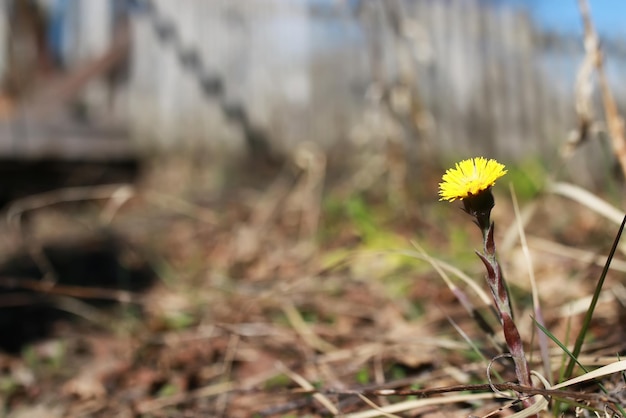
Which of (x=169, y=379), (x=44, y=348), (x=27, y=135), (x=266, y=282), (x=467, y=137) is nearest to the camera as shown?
(x=169, y=379)

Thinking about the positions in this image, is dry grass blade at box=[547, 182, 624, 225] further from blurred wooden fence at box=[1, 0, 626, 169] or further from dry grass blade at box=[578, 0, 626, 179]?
blurred wooden fence at box=[1, 0, 626, 169]

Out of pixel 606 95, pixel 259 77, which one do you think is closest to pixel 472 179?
pixel 606 95

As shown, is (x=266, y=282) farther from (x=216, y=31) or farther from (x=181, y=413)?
(x=216, y=31)

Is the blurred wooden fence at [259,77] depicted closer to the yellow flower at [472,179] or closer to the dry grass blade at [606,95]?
the dry grass blade at [606,95]

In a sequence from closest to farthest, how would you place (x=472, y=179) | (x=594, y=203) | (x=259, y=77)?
(x=472, y=179), (x=594, y=203), (x=259, y=77)

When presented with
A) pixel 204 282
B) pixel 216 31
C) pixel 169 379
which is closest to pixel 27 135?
pixel 216 31

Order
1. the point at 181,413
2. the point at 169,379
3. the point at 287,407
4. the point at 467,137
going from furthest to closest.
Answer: the point at 467,137, the point at 169,379, the point at 181,413, the point at 287,407

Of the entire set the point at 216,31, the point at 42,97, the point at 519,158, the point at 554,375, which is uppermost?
the point at 216,31

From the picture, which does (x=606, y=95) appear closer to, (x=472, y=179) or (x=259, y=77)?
(x=472, y=179)
